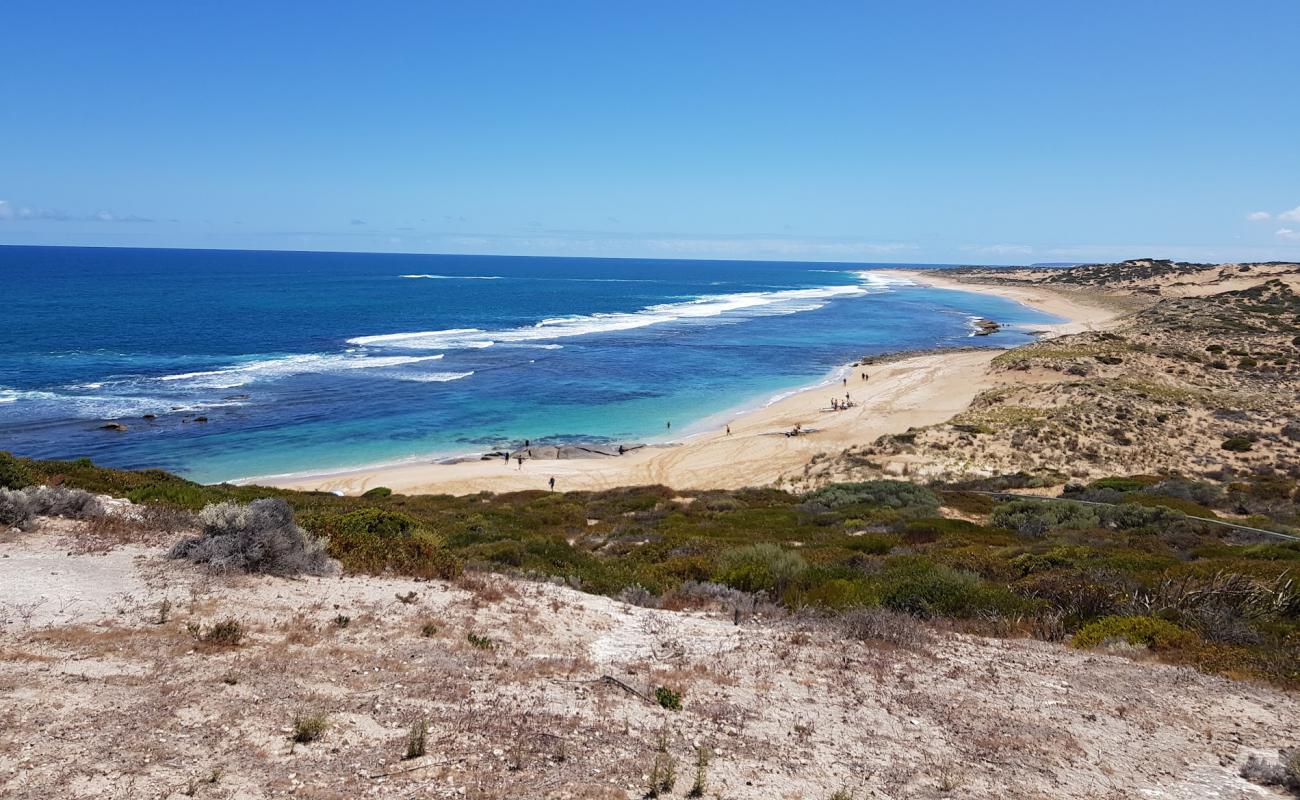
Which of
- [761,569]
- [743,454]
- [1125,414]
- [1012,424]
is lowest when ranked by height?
[743,454]

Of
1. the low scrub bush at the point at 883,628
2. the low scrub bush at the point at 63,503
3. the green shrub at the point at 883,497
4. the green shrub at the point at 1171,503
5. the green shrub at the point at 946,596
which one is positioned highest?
the low scrub bush at the point at 63,503

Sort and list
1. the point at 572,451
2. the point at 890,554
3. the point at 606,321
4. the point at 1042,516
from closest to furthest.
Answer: the point at 890,554 < the point at 1042,516 < the point at 572,451 < the point at 606,321

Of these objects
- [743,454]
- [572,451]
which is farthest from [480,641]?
[572,451]

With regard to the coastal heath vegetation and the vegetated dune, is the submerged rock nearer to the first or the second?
the vegetated dune

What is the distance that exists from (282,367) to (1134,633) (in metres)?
56.8

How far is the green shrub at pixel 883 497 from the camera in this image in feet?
74.4

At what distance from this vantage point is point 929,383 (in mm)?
52594

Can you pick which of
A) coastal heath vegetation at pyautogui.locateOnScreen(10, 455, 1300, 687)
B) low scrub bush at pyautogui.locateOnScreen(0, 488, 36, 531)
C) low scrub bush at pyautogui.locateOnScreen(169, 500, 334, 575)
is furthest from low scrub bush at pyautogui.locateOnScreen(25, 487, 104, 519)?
low scrub bush at pyautogui.locateOnScreen(169, 500, 334, 575)

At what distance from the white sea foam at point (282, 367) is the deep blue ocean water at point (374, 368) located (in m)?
0.23

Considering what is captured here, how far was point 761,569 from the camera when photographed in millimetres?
13445

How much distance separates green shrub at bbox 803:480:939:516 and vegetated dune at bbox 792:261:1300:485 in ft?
13.9

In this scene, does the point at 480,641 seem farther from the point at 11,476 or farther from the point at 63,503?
the point at 11,476

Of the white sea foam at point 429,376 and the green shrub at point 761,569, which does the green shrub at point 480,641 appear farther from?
the white sea foam at point 429,376

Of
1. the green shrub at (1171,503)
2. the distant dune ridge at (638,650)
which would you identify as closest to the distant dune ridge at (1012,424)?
the green shrub at (1171,503)
